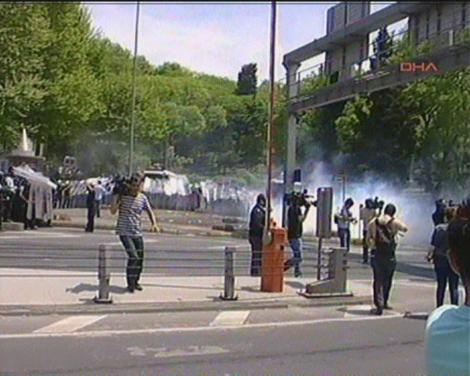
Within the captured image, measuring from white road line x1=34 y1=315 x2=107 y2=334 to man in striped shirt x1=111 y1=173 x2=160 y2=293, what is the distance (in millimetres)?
1801

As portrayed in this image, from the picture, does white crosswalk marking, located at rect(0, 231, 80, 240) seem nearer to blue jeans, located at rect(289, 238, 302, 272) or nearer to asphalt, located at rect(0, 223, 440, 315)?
asphalt, located at rect(0, 223, 440, 315)

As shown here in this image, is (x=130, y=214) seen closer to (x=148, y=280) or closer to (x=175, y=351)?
(x=148, y=280)

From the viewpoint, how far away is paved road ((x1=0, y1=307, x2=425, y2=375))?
7.83 m

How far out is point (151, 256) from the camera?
18734 millimetres

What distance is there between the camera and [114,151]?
55.2 metres

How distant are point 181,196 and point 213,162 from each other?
24.7 meters

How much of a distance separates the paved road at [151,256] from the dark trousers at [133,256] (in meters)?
0.37

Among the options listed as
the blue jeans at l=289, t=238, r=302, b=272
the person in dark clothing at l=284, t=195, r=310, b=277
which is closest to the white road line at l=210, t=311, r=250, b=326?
the blue jeans at l=289, t=238, r=302, b=272

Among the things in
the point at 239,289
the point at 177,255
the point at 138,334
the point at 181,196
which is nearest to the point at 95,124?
the point at 181,196

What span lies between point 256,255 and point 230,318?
10.8 feet

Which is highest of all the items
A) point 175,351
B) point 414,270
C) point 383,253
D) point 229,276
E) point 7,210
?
point 7,210

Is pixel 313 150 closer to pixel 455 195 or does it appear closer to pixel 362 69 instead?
pixel 455 195

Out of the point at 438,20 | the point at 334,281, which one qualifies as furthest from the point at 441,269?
the point at 438,20

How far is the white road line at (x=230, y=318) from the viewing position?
35.0ft
